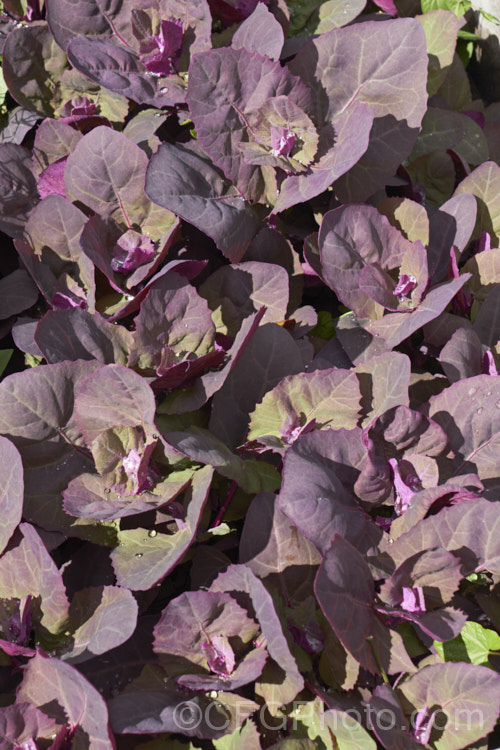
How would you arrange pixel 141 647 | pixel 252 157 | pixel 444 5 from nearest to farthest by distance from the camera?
pixel 141 647
pixel 252 157
pixel 444 5

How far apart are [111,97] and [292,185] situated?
1.49ft

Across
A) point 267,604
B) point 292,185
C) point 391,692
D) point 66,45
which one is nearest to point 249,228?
point 292,185

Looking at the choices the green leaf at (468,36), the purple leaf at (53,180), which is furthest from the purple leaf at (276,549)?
the green leaf at (468,36)

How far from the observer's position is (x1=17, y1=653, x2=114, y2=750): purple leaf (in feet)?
2.44

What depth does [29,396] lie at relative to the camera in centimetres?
96

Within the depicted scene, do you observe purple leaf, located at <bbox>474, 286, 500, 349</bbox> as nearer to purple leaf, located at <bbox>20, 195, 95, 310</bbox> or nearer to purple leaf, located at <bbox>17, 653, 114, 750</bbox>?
purple leaf, located at <bbox>20, 195, 95, 310</bbox>

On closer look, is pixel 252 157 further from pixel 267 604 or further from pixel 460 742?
pixel 460 742

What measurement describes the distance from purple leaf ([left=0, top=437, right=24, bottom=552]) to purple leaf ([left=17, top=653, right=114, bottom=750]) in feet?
0.59

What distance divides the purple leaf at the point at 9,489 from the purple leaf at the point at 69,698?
18 cm

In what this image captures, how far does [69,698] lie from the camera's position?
2.58 ft

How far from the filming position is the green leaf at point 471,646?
891mm

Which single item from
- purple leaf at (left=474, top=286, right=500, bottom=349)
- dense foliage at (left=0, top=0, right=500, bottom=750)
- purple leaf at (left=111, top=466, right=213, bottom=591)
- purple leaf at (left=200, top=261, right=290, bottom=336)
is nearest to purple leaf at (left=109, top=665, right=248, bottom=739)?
dense foliage at (left=0, top=0, right=500, bottom=750)

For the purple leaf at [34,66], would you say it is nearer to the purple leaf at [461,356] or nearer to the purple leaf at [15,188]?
the purple leaf at [15,188]

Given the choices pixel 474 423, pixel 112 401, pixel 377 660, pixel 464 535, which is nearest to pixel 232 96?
pixel 112 401
